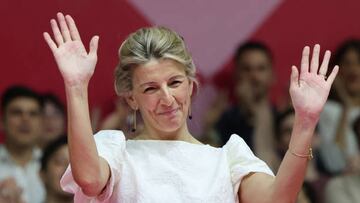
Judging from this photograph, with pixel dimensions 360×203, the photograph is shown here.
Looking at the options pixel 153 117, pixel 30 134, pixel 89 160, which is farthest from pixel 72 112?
pixel 30 134

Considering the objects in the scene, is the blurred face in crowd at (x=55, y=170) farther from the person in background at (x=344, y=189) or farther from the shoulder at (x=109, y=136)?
the shoulder at (x=109, y=136)

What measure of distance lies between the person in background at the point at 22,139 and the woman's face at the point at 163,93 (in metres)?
1.84

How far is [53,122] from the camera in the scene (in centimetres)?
475

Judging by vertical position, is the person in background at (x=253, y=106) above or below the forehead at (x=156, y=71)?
below

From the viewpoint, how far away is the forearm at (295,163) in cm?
257

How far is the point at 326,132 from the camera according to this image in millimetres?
4969

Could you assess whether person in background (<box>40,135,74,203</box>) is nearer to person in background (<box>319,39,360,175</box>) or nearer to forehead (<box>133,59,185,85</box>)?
person in background (<box>319,39,360,175</box>)

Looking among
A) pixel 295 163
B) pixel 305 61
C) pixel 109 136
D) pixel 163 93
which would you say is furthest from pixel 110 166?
pixel 305 61

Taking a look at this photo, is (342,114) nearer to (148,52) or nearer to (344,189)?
(344,189)

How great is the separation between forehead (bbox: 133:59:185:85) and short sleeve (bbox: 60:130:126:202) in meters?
0.17

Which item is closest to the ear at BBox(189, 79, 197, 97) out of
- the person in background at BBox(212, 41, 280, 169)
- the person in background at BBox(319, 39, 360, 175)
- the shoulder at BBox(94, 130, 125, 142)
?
the shoulder at BBox(94, 130, 125, 142)

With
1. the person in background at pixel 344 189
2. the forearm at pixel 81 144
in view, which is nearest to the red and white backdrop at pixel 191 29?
the person in background at pixel 344 189

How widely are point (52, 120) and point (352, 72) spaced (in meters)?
1.44

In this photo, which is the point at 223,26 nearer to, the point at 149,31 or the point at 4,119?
the point at 4,119
